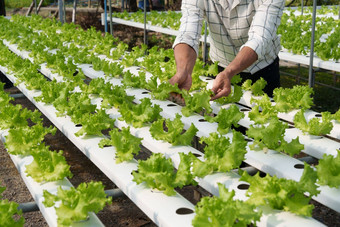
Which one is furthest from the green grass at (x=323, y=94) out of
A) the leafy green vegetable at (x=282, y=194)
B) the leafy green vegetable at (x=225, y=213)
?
the leafy green vegetable at (x=225, y=213)

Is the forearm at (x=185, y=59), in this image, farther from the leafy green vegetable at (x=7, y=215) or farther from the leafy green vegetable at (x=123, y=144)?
the leafy green vegetable at (x=7, y=215)

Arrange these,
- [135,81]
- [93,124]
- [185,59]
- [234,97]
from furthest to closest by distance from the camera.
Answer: [135,81]
[234,97]
[185,59]
[93,124]

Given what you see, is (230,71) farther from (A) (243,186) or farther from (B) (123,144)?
(A) (243,186)

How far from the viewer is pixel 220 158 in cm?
240

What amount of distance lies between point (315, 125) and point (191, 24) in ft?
4.64

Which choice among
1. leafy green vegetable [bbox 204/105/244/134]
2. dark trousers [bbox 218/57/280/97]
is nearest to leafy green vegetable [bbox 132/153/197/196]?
leafy green vegetable [bbox 204/105/244/134]

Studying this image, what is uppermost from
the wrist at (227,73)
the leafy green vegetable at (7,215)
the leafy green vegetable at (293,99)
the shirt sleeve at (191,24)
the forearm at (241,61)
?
the shirt sleeve at (191,24)

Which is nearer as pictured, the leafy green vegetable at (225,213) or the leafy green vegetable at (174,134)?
the leafy green vegetable at (225,213)

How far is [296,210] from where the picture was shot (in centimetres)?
188

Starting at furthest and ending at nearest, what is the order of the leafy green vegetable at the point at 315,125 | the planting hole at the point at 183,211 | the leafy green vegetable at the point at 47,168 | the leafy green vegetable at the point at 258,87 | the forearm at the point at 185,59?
the leafy green vegetable at the point at 258,87 → the forearm at the point at 185,59 → the leafy green vegetable at the point at 315,125 → the leafy green vegetable at the point at 47,168 → the planting hole at the point at 183,211

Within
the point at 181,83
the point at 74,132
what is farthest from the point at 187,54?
the point at 74,132

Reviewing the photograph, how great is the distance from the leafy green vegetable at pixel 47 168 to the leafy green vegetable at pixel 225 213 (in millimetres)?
950

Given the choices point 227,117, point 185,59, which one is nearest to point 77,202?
point 227,117

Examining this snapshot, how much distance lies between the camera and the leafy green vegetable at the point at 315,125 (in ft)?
9.12
